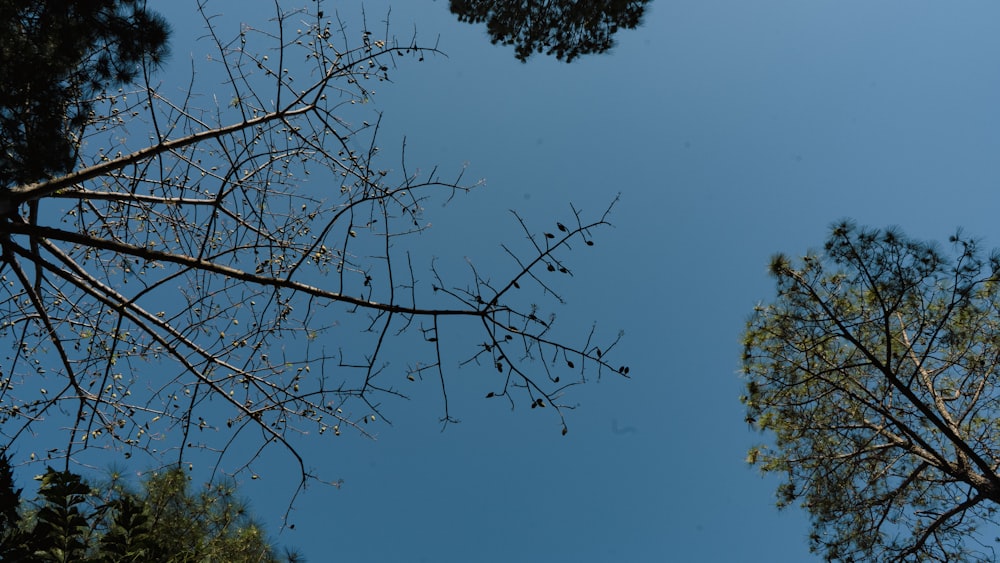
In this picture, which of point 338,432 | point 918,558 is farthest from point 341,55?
point 918,558

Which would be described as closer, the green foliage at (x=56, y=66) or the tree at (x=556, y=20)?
the green foliage at (x=56, y=66)

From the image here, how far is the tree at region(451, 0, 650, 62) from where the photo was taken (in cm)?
685

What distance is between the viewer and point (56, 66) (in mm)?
3795

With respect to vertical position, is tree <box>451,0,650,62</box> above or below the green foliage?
above

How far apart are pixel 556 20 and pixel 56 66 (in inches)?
201

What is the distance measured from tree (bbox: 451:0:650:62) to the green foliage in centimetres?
410

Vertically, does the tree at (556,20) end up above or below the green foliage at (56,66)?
above

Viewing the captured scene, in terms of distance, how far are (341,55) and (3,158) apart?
2.26 meters

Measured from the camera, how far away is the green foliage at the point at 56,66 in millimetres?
3641

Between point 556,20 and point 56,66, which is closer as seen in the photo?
point 56,66

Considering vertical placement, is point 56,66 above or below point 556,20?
below

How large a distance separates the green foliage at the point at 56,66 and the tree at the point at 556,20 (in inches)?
161

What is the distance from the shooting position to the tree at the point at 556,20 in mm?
6848

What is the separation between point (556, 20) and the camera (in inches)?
276
